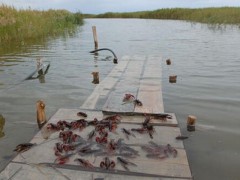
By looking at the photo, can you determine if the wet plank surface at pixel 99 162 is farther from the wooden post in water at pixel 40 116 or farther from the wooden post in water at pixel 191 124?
the wooden post in water at pixel 191 124

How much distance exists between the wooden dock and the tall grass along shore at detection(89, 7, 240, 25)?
39.1 meters

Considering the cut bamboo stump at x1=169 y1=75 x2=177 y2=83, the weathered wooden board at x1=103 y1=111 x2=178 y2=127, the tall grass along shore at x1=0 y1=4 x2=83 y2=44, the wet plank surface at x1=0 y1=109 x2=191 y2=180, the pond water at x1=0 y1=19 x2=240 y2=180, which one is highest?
the tall grass along shore at x1=0 y1=4 x2=83 y2=44

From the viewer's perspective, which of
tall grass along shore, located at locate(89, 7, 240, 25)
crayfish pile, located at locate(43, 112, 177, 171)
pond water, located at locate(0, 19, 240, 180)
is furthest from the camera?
tall grass along shore, located at locate(89, 7, 240, 25)

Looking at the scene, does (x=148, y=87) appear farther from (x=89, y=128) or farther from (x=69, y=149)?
(x=69, y=149)

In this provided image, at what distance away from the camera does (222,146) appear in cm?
696

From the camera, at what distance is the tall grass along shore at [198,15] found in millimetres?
46062

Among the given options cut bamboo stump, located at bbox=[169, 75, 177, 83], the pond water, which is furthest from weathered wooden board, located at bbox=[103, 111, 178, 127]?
cut bamboo stump, located at bbox=[169, 75, 177, 83]

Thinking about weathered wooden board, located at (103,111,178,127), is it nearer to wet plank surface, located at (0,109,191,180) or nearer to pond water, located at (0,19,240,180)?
wet plank surface, located at (0,109,191,180)

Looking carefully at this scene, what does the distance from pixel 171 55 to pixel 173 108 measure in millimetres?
10221

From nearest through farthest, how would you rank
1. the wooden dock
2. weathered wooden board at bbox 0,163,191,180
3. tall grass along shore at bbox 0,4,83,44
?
weathered wooden board at bbox 0,163,191,180 → the wooden dock → tall grass along shore at bbox 0,4,83,44

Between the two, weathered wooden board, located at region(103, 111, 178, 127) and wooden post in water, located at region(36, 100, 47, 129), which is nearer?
weathered wooden board, located at region(103, 111, 178, 127)

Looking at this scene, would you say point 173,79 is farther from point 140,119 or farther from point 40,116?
point 40,116

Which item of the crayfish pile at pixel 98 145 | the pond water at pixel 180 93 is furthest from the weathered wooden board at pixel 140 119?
the pond water at pixel 180 93

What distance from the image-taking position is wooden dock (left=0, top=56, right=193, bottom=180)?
5.07 m
